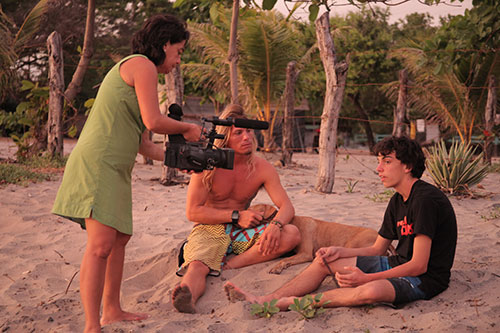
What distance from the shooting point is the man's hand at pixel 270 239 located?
374 cm

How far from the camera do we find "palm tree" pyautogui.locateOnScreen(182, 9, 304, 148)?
45.1 ft

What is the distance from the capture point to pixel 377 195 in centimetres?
748

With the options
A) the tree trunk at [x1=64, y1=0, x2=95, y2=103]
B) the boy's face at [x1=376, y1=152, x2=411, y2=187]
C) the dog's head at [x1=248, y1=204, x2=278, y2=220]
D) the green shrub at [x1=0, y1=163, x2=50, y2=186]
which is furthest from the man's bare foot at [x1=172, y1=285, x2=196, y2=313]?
the tree trunk at [x1=64, y1=0, x2=95, y2=103]

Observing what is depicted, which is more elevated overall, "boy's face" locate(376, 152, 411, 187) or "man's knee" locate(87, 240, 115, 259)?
"boy's face" locate(376, 152, 411, 187)

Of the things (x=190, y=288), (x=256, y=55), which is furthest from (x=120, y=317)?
(x=256, y=55)

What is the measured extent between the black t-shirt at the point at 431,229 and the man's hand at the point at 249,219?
109cm

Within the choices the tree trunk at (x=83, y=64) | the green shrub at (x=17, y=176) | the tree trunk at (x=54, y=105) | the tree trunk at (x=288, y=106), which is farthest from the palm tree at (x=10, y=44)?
the tree trunk at (x=288, y=106)

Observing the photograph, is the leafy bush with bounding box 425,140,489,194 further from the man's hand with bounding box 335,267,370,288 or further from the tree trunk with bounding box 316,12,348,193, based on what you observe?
the man's hand with bounding box 335,267,370,288

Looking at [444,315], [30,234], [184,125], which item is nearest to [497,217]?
[444,315]

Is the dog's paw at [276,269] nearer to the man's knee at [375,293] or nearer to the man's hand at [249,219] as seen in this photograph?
the man's hand at [249,219]

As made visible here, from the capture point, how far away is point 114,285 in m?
3.02

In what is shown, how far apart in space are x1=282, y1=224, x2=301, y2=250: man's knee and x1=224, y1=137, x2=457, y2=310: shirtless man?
49cm

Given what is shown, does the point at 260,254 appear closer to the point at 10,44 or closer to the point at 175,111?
the point at 175,111

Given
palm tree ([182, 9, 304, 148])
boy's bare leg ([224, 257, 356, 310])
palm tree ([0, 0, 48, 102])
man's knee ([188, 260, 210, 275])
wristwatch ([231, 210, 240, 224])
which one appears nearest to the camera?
boy's bare leg ([224, 257, 356, 310])
